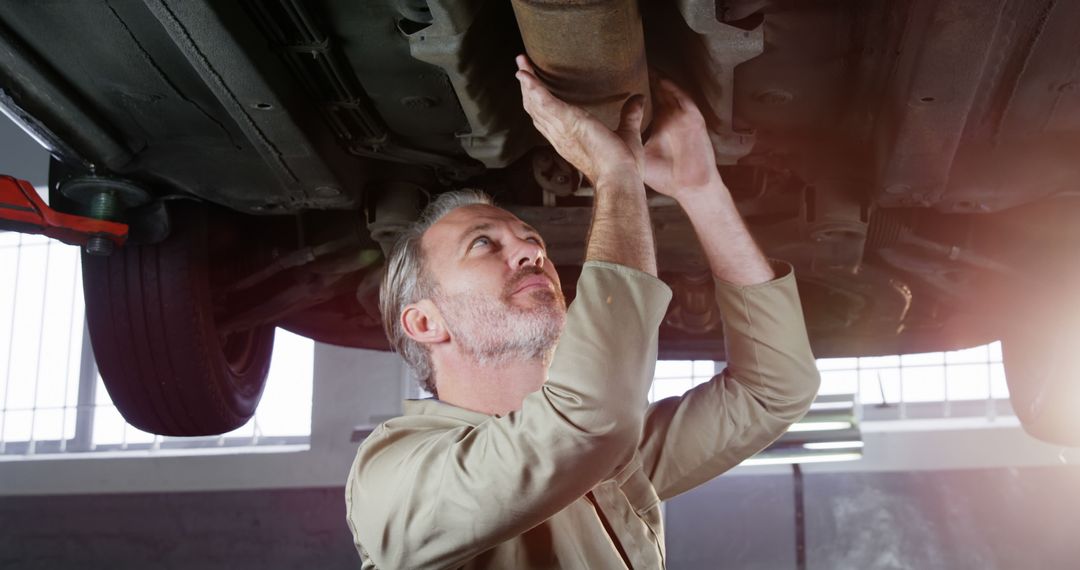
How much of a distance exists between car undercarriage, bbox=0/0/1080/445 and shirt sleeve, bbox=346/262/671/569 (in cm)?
40

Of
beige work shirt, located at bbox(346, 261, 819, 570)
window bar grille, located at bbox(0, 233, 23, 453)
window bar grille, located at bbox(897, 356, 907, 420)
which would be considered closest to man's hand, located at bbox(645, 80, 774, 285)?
beige work shirt, located at bbox(346, 261, 819, 570)

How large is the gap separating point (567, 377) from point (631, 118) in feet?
1.57

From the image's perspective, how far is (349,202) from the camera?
7.03 feet

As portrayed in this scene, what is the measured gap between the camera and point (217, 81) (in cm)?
167

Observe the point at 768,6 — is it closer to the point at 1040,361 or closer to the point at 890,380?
the point at 1040,361

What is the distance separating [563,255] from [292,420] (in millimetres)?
7173

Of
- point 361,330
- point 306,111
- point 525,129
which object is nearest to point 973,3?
point 525,129

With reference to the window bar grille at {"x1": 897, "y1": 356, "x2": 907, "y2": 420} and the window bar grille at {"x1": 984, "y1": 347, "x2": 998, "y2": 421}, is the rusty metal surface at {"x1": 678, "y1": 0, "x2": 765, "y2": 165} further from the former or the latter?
the window bar grille at {"x1": 984, "y1": 347, "x2": 998, "y2": 421}

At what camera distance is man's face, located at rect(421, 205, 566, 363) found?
1458 mm

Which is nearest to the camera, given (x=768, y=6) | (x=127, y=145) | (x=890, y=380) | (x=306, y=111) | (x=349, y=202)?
(x=768, y=6)

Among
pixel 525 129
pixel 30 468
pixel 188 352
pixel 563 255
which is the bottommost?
pixel 30 468

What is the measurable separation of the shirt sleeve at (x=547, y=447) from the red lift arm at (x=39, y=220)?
1.11 m

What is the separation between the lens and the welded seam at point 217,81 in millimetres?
1494

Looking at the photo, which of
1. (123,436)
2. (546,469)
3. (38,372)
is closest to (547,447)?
(546,469)
